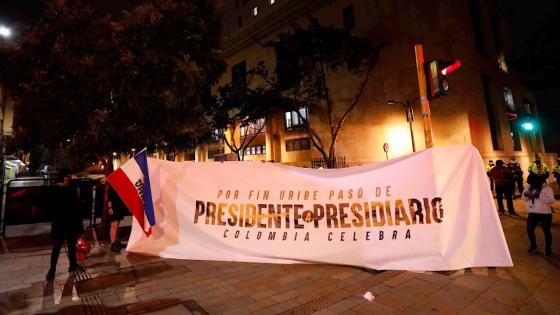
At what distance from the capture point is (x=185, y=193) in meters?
6.24

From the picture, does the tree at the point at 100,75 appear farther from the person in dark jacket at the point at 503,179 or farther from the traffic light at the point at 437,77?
the person in dark jacket at the point at 503,179

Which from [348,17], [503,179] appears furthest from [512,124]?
[503,179]

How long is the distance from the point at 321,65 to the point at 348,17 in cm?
789

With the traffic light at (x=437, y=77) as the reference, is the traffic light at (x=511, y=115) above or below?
above

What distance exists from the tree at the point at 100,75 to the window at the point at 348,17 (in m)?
22.2

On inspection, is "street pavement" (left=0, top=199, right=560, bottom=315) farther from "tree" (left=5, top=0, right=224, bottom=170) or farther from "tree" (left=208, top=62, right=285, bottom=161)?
"tree" (left=208, top=62, right=285, bottom=161)

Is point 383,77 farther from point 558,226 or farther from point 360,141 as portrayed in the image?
point 558,226

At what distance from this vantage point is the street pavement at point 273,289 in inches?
151

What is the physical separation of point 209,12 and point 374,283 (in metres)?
7.94

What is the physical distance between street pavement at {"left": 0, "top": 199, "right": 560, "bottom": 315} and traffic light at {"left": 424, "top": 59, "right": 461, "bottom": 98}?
10.3 feet

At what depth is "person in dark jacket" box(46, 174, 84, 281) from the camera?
5.25 metres

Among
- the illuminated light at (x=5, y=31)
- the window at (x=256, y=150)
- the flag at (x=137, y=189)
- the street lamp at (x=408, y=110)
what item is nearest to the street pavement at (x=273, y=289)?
the flag at (x=137, y=189)

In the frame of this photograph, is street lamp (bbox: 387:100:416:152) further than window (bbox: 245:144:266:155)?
No

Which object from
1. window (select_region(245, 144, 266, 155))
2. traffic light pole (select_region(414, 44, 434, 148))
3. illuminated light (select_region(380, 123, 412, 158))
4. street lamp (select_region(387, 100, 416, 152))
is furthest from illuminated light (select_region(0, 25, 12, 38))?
window (select_region(245, 144, 266, 155))
